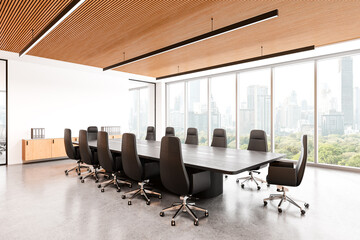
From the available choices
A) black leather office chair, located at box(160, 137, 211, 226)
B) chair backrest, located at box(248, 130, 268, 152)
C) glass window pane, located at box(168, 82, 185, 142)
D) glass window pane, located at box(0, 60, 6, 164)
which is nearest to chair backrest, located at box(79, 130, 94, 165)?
black leather office chair, located at box(160, 137, 211, 226)

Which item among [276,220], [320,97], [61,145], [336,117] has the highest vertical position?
[320,97]

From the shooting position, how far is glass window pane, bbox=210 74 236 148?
830 centimetres

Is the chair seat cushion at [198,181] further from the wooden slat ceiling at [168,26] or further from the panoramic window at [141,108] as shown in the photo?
the panoramic window at [141,108]

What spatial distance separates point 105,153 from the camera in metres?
4.17

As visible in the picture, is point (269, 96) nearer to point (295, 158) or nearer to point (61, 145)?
point (295, 158)

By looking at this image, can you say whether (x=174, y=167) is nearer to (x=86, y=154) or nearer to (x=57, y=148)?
(x=86, y=154)

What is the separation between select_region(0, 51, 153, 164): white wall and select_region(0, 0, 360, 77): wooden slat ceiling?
1.20 meters

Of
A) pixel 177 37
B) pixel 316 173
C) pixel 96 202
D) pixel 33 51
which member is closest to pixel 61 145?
pixel 33 51

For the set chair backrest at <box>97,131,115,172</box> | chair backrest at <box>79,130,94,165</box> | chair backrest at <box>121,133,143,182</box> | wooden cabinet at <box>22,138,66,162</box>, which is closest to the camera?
chair backrest at <box>121,133,143,182</box>

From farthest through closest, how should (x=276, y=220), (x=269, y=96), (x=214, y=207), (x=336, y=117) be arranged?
(x=269, y=96)
(x=336, y=117)
(x=214, y=207)
(x=276, y=220)

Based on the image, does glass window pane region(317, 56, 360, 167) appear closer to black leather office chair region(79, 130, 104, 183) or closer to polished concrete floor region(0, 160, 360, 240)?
polished concrete floor region(0, 160, 360, 240)

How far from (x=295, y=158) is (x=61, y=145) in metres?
7.41

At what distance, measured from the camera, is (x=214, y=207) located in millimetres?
3438

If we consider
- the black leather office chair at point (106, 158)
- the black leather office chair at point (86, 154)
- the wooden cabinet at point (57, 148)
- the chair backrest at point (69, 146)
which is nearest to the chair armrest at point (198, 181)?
the black leather office chair at point (106, 158)
